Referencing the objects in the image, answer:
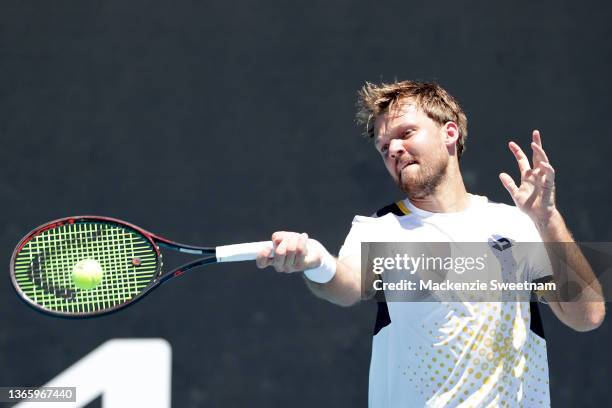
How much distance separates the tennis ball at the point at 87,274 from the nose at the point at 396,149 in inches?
29.6

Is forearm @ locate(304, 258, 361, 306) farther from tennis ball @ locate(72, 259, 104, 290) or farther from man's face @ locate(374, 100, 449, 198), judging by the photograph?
tennis ball @ locate(72, 259, 104, 290)

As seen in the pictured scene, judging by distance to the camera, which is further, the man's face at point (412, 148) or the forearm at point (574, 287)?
the man's face at point (412, 148)

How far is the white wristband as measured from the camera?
2.65 m

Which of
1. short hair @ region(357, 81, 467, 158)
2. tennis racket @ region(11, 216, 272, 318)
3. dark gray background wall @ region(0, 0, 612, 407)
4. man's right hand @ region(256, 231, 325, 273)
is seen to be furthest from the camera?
dark gray background wall @ region(0, 0, 612, 407)

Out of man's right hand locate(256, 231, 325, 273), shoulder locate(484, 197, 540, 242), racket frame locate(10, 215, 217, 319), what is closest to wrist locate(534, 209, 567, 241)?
shoulder locate(484, 197, 540, 242)

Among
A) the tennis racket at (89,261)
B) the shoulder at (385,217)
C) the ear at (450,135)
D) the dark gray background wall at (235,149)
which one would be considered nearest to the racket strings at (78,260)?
the tennis racket at (89,261)

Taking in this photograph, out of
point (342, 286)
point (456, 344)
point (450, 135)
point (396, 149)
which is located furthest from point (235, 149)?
point (456, 344)

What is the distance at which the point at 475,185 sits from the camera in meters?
4.34

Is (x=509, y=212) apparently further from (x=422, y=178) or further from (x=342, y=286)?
(x=342, y=286)

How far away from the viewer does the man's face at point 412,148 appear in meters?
2.87

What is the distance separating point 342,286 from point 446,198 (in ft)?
1.27

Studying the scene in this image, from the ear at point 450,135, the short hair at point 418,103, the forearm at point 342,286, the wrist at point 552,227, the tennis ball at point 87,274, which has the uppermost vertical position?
the short hair at point 418,103

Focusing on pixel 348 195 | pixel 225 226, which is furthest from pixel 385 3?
pixel 225 226

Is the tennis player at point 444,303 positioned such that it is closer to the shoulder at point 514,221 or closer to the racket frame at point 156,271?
the shoulder at point 514,221
